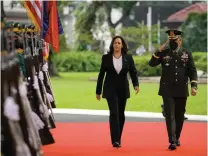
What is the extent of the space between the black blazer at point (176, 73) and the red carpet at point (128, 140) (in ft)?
2.81

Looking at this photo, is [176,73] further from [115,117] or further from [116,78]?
[115,117]

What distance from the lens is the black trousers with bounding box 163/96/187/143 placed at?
35.5ft

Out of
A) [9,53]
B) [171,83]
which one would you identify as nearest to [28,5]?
[171,83]

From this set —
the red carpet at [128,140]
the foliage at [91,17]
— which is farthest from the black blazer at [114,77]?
the foliage at [91,17]

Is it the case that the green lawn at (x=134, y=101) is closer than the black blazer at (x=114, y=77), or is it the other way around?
the black blazer at (x=114, y=77)

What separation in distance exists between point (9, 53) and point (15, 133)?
77cm

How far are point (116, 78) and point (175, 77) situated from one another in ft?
2.93

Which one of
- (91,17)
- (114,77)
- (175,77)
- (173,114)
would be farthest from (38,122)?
(91,17)

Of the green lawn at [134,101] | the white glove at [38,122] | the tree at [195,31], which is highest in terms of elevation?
the white glove at [38,122]

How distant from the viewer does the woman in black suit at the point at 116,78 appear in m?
10.9

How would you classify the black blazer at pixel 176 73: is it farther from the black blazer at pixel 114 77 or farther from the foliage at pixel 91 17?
the foliage at pixel 91 17

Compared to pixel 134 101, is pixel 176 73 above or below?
above

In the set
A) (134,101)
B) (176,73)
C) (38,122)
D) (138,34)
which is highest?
(176,73)

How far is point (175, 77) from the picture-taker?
36.2ft
